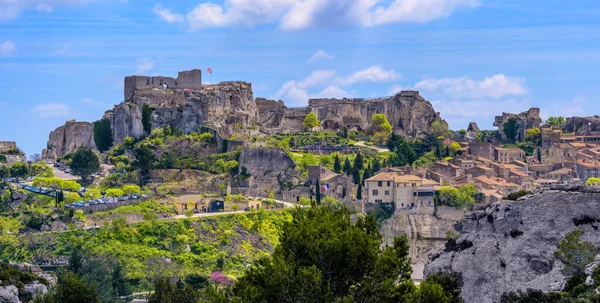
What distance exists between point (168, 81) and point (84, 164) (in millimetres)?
19717

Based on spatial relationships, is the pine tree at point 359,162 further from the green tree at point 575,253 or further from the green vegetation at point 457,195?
the green tree at point 575,253

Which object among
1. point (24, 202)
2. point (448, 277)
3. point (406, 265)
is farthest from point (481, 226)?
point (24, 202)

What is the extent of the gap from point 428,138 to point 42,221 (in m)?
44.9

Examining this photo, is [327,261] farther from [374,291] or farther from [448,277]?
[448,277]

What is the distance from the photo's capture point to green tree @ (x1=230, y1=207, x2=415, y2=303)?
37500 millimetres

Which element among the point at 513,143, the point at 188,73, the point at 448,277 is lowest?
the point at 448,277

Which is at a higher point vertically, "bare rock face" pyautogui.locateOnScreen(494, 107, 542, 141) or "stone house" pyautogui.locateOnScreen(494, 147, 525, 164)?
"bare rock face" pyautogui.locateOnScreen(494, 107, 542, 141)

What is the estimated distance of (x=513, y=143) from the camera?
11269 cm

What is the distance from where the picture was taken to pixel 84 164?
312ft

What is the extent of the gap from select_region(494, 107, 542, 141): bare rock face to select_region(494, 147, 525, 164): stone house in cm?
770

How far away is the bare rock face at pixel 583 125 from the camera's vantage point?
115 metres

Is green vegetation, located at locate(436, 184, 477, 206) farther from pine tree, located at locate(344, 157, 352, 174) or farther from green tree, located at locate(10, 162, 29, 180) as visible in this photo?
green tree, located at locate(10, 162, 29, 180)

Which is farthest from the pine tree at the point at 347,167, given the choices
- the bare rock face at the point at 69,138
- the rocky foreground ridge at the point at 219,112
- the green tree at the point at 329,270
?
the green tree at the point at 329,270

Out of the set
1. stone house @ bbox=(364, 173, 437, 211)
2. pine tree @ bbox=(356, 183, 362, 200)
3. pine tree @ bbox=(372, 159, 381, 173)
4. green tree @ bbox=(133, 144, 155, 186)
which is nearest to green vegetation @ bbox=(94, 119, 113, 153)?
green tree @ bbox=(133, 144, 155, 186)
